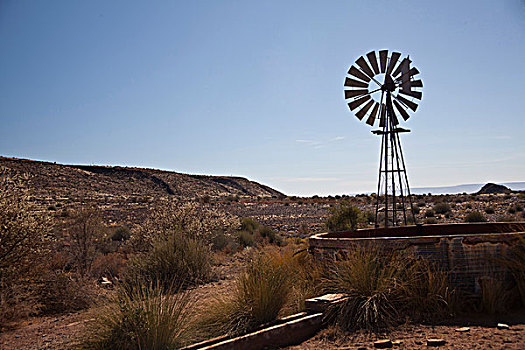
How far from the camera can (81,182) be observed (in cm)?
5231

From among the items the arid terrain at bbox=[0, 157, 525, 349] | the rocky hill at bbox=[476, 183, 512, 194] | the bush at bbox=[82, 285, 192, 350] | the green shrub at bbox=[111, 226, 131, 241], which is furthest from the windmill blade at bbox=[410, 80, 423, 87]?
the rocky hill at bbox=[476, 183, 512, 194]

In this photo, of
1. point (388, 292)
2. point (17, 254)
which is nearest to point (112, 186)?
point (17, 254)

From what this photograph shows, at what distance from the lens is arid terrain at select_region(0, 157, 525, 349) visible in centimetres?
545

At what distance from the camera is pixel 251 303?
6238mm

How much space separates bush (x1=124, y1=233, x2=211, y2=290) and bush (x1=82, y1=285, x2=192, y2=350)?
4.78 metres

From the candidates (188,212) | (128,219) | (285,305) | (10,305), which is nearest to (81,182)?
(128,219)

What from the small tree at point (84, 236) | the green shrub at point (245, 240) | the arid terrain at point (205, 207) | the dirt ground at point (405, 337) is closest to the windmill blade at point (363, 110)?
the arid terrain at point (205, 207)

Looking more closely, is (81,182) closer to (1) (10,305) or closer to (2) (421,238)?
(1) (10,305)

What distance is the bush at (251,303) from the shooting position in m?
5.99

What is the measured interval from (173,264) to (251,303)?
4885 millimetres

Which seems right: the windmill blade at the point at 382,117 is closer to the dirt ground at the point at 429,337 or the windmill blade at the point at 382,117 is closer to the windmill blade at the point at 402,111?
the windmill blade at the point at 402,111

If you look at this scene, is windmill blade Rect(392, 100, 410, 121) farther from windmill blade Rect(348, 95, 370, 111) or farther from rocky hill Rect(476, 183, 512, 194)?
rocky hill Rect(476, 183, 512, 194)

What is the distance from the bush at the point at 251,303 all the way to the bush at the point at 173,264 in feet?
13.5

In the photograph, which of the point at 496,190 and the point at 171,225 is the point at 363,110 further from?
the point at 496,190
